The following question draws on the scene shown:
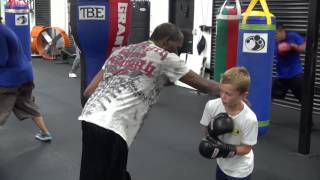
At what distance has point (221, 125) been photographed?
2.28 metres

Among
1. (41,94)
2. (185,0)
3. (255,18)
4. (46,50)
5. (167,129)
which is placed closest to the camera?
(255,18)

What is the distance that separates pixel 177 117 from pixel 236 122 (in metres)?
3.78

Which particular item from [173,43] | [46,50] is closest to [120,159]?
[173,43]

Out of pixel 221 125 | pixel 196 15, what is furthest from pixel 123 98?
pixel 196 15

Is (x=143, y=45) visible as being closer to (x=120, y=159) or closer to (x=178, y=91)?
(x=120, y=159)

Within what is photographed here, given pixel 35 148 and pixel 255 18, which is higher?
pixel 255 18

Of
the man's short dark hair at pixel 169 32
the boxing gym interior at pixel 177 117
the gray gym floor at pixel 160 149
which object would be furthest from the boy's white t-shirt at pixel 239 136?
the gray gym floor at pixel 160 149

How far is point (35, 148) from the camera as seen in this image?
4.57 metres

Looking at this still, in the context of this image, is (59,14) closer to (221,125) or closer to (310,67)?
(310,67)

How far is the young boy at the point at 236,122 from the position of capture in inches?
89.8

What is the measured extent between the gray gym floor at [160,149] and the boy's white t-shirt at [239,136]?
1400 mm

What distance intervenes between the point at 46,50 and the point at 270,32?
33.0 ft

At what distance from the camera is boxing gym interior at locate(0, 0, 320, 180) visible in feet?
12.5

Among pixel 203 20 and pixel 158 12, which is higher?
pixel 158 12
